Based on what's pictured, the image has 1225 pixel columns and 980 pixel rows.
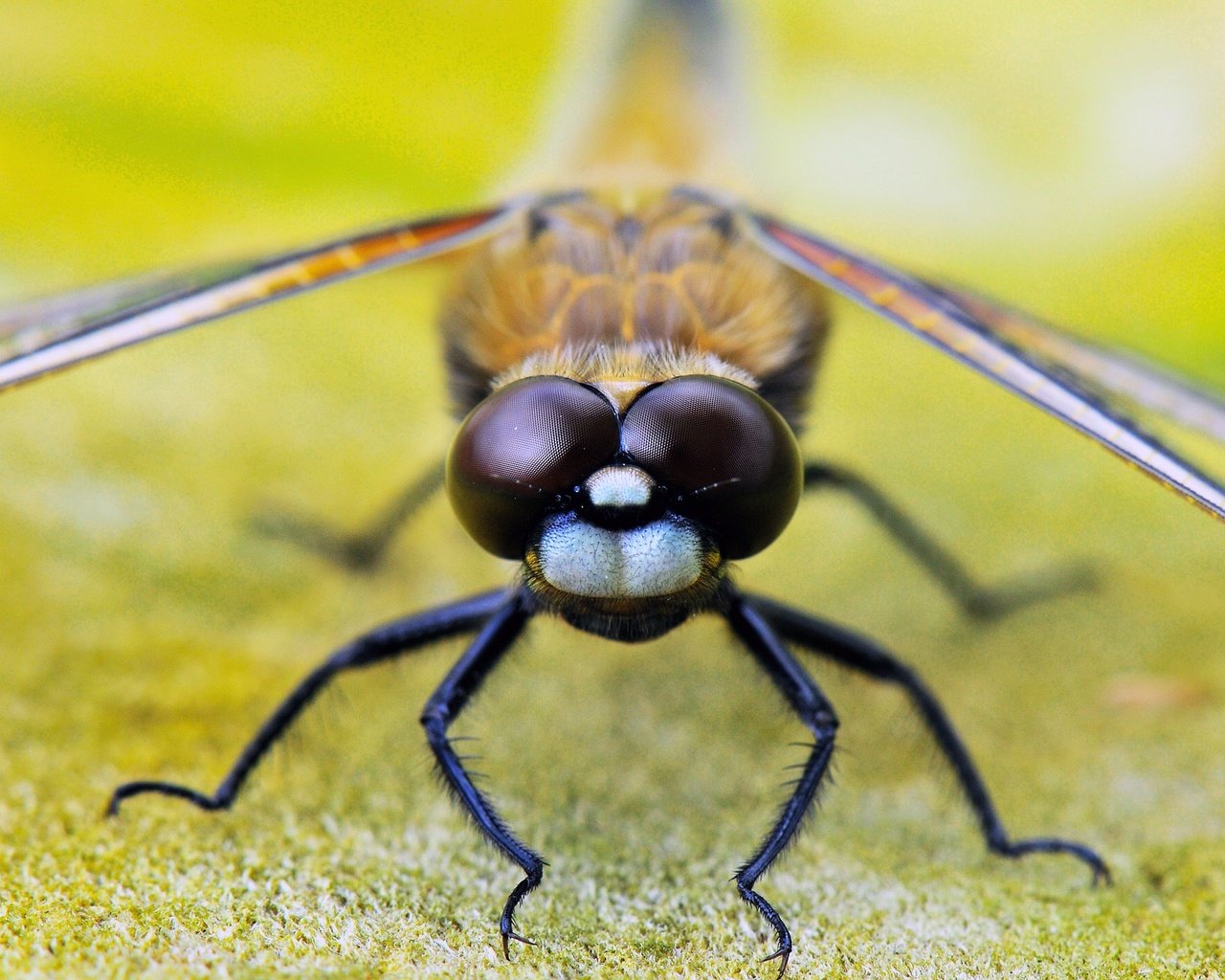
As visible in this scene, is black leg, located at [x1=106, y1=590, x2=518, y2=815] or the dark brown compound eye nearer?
the dark brown compound eye

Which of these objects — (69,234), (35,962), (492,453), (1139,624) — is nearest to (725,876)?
(492,453)

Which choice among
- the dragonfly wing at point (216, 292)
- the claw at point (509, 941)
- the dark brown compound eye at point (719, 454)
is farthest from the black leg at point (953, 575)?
the claw at point (509, 941)

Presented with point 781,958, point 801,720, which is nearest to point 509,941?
point 781,958

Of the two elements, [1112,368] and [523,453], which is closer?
[523,453]

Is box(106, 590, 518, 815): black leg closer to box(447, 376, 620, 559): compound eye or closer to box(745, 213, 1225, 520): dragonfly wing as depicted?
box(447, 376, 620, 559): compound eye

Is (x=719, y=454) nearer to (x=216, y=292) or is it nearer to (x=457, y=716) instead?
(x=457, y=716)

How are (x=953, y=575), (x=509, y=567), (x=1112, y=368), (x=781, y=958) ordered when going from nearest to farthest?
(x=781, y=958) < (x=509, y=567) < (x=1112, y=368) < (x=953, y=575)

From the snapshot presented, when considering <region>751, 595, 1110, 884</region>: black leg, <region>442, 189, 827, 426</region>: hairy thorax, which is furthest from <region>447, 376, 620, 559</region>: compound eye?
<region>751, 595, 1110, 884</region>: black leg
